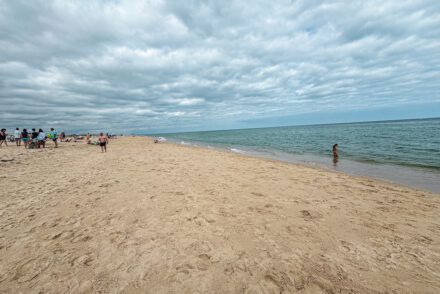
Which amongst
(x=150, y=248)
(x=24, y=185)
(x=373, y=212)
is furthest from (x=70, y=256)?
(x=373, y=212)

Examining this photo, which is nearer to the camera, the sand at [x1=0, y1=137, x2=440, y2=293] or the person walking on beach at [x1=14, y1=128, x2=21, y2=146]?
the sand at [x1=0, y1=137, x2=440, y2=293]

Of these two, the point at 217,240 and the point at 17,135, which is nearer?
the point at 217,240

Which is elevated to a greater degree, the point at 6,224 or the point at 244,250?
the point at 6,224

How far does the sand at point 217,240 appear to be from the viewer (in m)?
2.88

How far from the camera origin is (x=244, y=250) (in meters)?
3.59

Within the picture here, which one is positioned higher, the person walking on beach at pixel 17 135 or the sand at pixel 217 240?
the person walking on beach at pixel 17 135

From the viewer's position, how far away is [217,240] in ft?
12.8

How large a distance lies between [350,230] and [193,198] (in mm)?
4322

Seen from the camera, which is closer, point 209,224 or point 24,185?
point 209,224

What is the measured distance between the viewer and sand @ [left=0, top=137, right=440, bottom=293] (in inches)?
113

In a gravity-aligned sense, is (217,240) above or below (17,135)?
below

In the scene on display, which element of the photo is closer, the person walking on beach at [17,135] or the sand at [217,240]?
the sand at [217,240]

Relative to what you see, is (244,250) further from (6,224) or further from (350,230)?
(6,224)

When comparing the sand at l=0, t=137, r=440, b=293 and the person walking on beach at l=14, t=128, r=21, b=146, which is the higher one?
the person walking on beach at l=14, t=128, r=21, b=146
